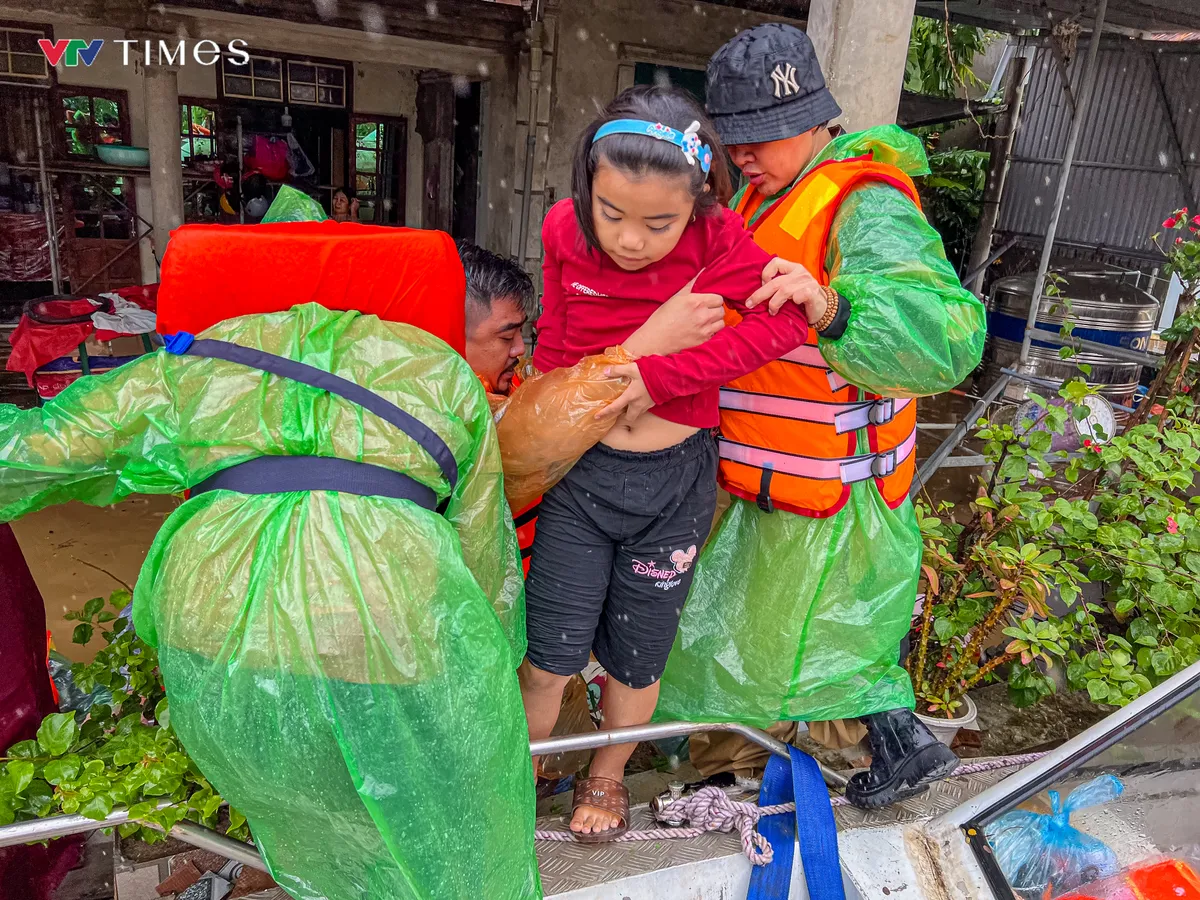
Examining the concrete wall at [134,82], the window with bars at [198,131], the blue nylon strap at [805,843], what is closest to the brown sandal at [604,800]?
the blue nylon strap at [805,843]

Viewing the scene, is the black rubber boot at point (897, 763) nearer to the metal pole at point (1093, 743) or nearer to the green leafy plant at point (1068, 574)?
the metal pole at point (1093, 743)

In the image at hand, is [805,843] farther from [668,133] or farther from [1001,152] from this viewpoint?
[1001,152]

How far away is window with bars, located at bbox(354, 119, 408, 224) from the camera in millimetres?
10727

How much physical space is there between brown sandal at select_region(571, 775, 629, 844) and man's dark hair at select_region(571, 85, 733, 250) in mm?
1255

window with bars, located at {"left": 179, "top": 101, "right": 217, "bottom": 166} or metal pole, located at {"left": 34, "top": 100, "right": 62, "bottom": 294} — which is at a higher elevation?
window with bars, located at {"left": 179, "top": 101, "right": 217, "bottom": 166}

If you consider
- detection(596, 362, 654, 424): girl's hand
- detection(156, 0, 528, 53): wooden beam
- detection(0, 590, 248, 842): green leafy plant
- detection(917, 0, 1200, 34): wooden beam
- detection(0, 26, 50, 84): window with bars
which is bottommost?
detection(0, 590, 248, 842): green leafy plant

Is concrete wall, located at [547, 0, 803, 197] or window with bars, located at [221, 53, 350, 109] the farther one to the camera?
window with bars, located at [221, 53, 350, 109]

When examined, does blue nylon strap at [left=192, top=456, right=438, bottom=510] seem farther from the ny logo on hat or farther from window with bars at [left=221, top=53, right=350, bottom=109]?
window with bars at [left=221, top=53, right=350, bottom=109]

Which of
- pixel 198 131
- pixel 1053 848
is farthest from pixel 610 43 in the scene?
pixel 1053 848

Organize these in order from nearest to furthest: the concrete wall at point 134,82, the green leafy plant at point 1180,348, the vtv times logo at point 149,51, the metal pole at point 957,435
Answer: the metal pole at point 957,435 < the green leafy plant at point 1180,348 < the vtv times logo at point 149,51 < the concrete wall at point 134,82

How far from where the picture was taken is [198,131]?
9.84m

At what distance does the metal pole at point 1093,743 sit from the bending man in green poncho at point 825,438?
1.12 ft

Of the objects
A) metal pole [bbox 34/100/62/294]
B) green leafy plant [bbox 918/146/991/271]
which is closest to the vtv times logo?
metal pole [bbox 34/100/62/294]

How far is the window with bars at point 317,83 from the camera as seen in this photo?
1004cm
